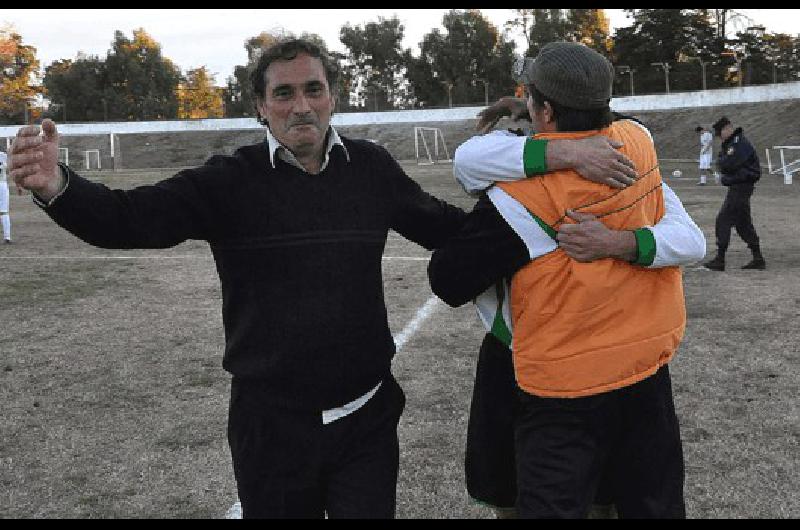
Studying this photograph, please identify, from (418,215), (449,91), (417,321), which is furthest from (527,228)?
Result: (449,91)

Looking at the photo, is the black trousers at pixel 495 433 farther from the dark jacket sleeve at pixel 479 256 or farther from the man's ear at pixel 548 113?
the man's ear at pixel 548 113

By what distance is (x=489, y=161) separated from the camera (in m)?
2.21

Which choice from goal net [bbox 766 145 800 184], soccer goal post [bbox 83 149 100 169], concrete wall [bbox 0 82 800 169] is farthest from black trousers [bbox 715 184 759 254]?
soccer goal post [bbox 83 149 100 169]

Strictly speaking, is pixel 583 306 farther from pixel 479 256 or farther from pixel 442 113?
pixel 442 113

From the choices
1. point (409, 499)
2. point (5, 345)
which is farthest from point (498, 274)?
point (5, 345)

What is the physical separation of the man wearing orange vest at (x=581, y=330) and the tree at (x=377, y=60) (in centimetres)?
8758

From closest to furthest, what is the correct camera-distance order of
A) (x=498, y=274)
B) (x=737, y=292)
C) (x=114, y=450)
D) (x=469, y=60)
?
1. (x=498, y=274)
2. (x=114, y=450)
3. (x=737, y=292)
4. (x=469, y=60)

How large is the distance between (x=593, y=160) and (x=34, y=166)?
1441mm

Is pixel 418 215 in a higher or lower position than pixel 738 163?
lower

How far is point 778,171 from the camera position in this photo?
27.6m

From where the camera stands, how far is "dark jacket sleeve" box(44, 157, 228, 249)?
2.06 meters

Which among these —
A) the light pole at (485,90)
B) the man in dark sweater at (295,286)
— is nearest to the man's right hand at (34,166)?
the man in dark sweater at (295,286)

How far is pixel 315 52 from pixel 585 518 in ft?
5.21
